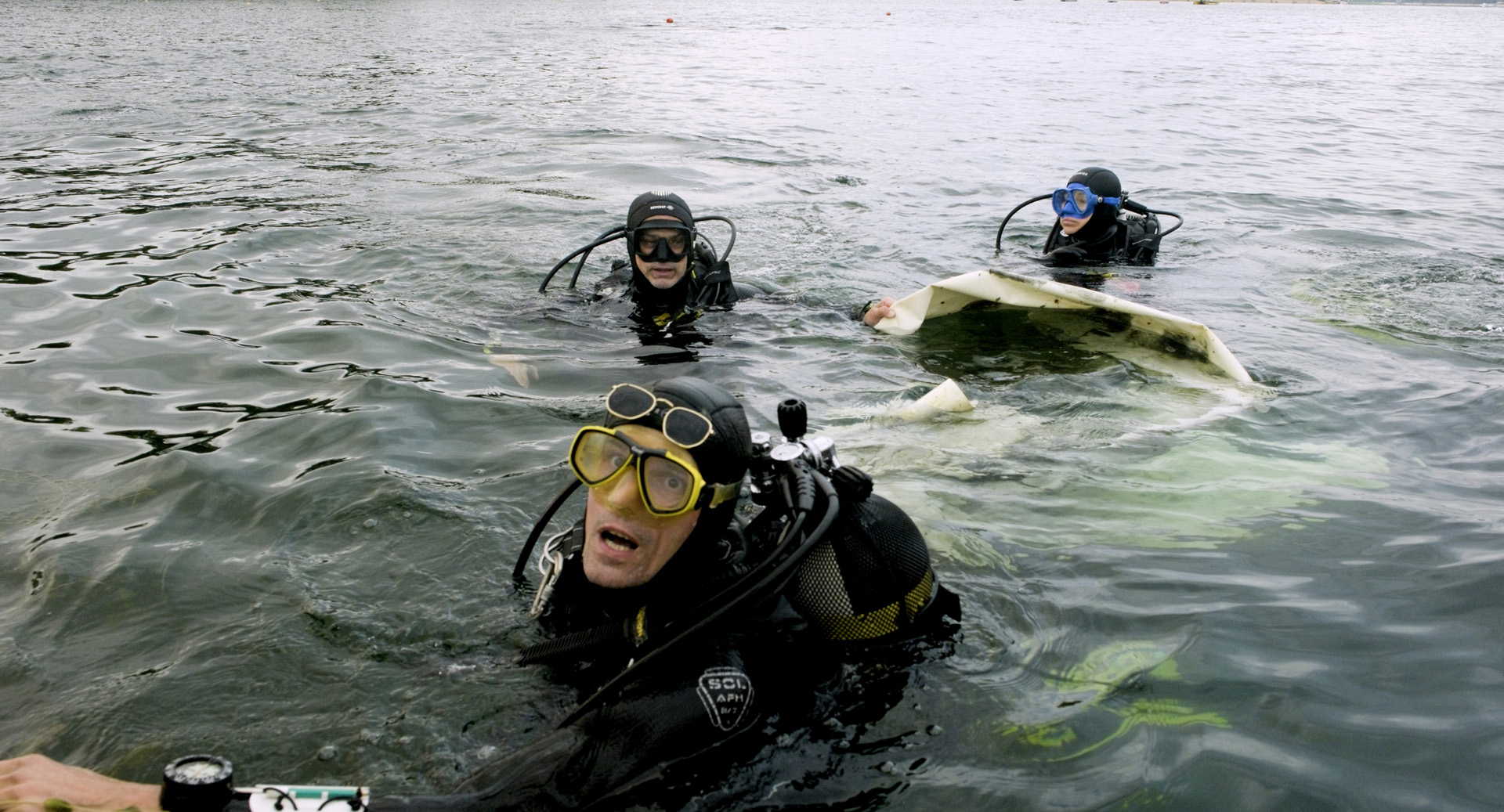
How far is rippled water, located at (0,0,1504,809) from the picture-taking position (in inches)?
107

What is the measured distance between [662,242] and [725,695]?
3.91 meters

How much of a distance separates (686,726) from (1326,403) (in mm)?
4177

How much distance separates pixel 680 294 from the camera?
6.19 meters

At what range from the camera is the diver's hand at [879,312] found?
6.23 meters

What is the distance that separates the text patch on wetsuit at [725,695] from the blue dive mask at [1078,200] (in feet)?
19.9

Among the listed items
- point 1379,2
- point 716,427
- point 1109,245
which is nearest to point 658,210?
point 716,427

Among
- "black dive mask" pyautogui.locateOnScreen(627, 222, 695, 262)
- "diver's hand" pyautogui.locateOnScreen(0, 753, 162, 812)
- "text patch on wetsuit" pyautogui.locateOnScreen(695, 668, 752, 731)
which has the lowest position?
"diver's hand" pyautogui.locateOnScreen(0, 753, 162, 812)

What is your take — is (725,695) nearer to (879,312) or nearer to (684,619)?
(684,619)

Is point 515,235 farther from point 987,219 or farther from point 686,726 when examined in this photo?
point 686,726

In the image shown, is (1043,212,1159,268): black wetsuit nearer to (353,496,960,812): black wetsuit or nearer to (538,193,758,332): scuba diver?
(538,193,758,332): scuba diver

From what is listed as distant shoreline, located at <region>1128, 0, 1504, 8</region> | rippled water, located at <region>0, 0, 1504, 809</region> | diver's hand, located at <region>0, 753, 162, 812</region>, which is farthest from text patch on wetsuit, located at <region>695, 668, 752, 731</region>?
distant shoreline, located at <region>1128, 0, 1504, 8</region>

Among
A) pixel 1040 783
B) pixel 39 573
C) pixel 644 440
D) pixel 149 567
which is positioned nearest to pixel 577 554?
pixel 644 440

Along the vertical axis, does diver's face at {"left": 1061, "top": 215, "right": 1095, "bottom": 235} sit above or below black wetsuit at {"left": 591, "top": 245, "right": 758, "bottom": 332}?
above

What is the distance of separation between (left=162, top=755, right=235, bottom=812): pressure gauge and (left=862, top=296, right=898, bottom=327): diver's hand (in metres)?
4.67
